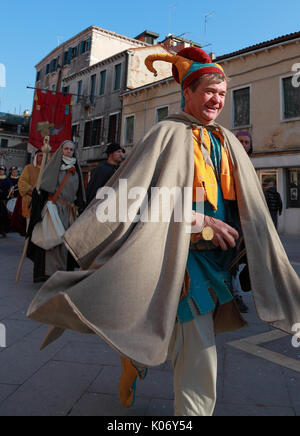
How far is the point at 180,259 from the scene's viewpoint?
1.56 meters

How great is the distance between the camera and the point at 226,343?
314cm

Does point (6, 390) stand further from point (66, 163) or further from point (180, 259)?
point (66, 163)

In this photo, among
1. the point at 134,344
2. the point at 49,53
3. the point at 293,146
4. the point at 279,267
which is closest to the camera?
the point at 134,344

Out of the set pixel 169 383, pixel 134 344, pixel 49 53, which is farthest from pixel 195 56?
pixel 49 53

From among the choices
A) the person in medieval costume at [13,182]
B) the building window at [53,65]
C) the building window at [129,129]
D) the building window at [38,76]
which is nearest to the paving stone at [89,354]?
the person in medieval costume at [13,182]

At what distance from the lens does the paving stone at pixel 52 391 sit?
1963 millimetres

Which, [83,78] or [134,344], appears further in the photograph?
[83,78]

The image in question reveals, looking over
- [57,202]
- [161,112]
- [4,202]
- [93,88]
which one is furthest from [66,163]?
[93,88]

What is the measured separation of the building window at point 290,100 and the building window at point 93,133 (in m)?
14.0

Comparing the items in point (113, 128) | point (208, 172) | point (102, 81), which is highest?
point (102, 81)

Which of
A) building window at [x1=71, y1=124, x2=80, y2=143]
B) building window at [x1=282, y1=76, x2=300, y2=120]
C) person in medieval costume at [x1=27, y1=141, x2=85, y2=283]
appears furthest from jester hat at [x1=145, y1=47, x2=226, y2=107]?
building window at [x1=71, y1=124, x2=80, y2=143]

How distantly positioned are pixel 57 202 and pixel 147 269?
4031mm

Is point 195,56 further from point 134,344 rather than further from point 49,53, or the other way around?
point 49,53

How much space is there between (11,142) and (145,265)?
56.3 meters
